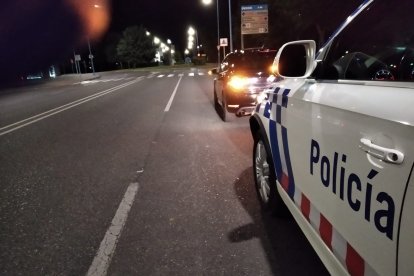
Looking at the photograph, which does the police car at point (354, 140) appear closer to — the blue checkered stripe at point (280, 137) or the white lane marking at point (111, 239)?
the blue checkered stripe at point (280, 137)

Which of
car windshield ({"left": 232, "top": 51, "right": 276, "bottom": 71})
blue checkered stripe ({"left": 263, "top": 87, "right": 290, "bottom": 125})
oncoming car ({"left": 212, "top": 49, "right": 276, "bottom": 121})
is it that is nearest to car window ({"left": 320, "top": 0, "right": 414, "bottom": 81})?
blue checkered stripe ({"left": 263, "top": 87, "right": 290, "bottom": 125})

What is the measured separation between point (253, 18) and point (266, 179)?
21369 mm

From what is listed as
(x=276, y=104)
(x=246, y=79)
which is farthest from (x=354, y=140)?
(x=246, y=79)

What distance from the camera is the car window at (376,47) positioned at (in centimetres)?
189

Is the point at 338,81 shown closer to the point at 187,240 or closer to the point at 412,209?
the point at 412,209

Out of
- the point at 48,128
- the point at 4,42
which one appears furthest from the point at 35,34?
the point at 48,128

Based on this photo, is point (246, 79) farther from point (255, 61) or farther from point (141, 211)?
point (141, 211)

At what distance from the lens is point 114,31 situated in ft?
303

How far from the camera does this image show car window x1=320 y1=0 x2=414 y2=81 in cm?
189

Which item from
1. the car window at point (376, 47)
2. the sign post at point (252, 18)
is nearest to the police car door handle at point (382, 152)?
the car window at point (376, 47)

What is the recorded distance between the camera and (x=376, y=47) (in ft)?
7.27

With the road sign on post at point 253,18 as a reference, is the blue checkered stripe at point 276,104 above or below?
below

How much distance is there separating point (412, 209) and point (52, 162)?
5.53 meters

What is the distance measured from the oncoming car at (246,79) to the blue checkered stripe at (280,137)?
4.82 meters
